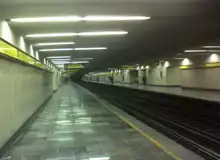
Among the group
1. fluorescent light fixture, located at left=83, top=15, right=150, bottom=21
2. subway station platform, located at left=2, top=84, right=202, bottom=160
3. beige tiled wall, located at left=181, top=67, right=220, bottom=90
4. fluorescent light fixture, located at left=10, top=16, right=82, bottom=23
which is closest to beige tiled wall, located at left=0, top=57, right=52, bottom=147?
subway station platform, located at left=2, top=84, right=202, bottom=160

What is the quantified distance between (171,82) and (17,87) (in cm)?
3084

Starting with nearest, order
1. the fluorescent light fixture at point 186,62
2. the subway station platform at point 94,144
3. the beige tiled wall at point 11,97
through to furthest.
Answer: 1. the subway station platform at point 94,144
2. the beige tiled wall at point 11,97
3. the fluorescent light fixture at point 186,62

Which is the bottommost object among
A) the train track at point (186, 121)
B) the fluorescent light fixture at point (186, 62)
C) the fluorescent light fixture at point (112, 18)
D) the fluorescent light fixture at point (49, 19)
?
the train track at point (186, 121)

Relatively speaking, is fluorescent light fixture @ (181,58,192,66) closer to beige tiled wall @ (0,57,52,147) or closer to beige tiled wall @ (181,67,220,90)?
beige tiled wall @ (181,67,220,90)

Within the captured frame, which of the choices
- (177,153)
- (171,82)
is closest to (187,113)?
(177,153)

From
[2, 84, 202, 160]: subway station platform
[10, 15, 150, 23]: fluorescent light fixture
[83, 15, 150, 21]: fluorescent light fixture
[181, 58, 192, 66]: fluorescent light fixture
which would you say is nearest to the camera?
[2, 84, 202, 160]: subway station platform

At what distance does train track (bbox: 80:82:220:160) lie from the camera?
857cm

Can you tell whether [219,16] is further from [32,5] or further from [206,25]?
[32,5]

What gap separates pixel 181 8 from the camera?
8578 mm

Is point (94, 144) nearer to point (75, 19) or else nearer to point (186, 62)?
point (75, 19)

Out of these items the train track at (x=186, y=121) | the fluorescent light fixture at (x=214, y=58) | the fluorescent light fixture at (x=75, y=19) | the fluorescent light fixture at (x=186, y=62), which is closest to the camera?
the train track at (x=186, y=121)

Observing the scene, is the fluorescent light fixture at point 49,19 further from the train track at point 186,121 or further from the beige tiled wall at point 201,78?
the beige tiled wall at point 201,78

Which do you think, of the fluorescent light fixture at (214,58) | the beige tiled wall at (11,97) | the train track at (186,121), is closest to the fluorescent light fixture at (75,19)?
the beige tiled wall at (11,97)

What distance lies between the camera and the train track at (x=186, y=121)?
8.57 meters
